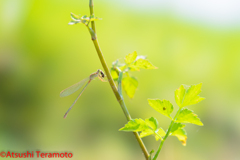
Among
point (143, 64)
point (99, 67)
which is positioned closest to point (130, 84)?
point (143, 64)

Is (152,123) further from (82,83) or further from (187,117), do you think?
(82,83)

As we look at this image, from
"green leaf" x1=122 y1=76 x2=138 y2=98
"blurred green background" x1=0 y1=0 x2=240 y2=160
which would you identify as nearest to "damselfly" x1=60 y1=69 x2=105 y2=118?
"green leaf" x1=122 y1=76 x2=138 y2=98

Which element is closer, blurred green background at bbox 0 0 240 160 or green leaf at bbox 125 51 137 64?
green leaf at bbox 125 51 137 64

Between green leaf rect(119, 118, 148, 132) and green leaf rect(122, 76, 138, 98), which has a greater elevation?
green leaf rect(122, 76, 138, 98)

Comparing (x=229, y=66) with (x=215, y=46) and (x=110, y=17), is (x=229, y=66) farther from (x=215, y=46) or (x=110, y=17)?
(x=110, y=17)

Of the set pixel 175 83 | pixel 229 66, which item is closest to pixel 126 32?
pixel 175 83

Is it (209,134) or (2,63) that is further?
(2,63)

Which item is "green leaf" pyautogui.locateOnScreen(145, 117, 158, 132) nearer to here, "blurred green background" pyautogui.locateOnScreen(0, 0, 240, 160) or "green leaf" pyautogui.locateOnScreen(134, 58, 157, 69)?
"green leaf" pyautogui.locateOnScreen(134, 58, 157, 69)
